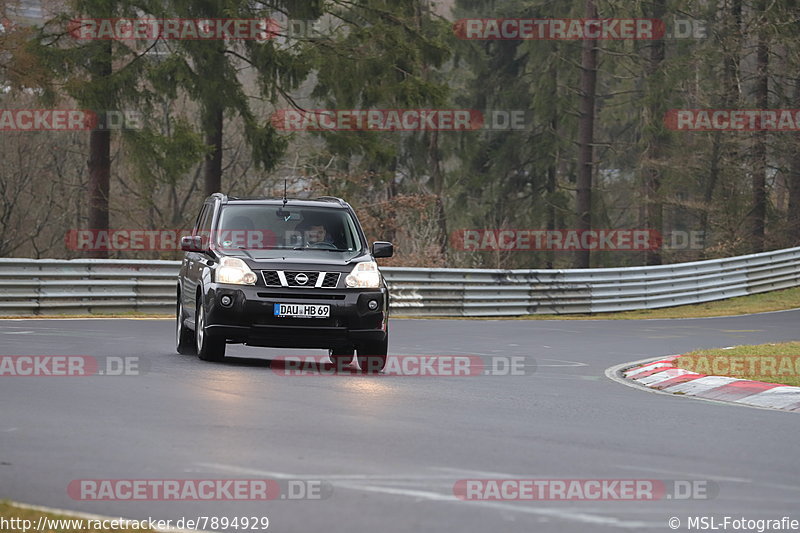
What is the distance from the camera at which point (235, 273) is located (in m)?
14.9

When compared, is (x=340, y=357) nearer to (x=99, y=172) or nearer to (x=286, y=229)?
(x=286, y=229)

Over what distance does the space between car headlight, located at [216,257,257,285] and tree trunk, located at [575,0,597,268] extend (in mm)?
33860

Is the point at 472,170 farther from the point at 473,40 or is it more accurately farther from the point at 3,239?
the point at 3,239

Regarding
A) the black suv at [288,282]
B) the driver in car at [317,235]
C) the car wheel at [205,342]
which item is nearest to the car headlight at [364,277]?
the black suv at [288,282]

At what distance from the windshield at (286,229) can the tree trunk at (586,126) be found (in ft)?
106

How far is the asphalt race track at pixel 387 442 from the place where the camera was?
737 cm

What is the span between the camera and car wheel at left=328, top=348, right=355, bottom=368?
16266 mm

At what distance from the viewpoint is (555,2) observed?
56969 millimetres

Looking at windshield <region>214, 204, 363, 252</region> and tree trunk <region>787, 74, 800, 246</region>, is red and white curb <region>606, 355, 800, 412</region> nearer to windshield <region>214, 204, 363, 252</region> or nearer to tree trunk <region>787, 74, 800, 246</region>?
windshield <region>214, 204, 363, 252</region>

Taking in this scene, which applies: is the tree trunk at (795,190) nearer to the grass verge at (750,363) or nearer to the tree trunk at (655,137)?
the tree trunk at (655,137)

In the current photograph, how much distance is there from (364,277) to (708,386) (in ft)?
12.8

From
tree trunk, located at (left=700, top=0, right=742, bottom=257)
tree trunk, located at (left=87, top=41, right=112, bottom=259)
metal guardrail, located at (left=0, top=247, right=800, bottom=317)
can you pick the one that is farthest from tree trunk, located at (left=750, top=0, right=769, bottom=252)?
tree trunk, located at (left=87, top=41, right=112, bottom=259)

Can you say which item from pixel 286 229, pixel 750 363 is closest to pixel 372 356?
pixel 286 229

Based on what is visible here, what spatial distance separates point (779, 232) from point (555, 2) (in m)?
15.0
